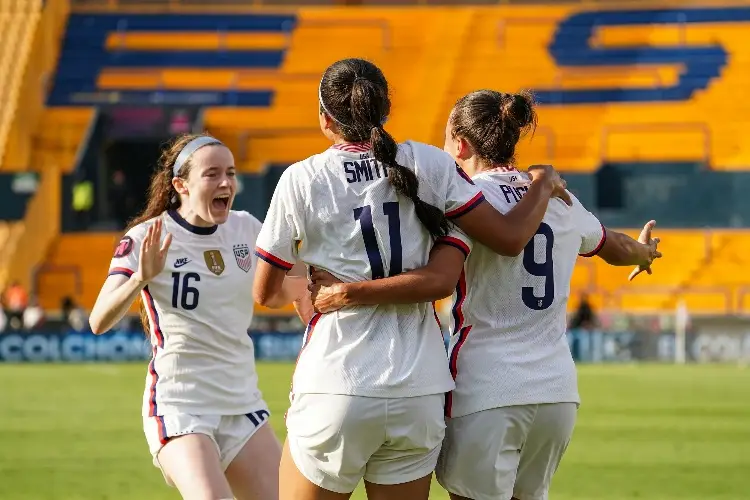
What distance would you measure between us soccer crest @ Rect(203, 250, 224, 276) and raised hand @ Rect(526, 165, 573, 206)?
1.64 metres

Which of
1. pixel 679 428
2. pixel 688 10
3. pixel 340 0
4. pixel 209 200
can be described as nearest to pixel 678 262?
pixel 688 10

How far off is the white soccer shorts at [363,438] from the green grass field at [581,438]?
18.2 feet

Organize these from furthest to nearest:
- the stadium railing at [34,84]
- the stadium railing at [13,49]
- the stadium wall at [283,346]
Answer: the stadium railing at [13,49] < the stadium railing at [34,84] < the stadium wall at [283,346]

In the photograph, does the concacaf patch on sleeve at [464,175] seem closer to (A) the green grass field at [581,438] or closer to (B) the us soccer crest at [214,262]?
(B) the us soccer crest at [214,262]

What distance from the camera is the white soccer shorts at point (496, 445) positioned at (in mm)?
4801

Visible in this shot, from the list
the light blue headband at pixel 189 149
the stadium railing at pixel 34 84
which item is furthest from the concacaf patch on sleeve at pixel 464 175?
the stadium railing at pixel 34 84

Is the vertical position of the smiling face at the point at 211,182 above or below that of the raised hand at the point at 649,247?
above

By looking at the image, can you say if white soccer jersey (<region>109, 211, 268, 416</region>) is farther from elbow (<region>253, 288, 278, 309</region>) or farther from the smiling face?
elbow (<region>253, 288, 278, 309</region>)

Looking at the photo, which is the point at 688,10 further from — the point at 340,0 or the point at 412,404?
the point at 412,404

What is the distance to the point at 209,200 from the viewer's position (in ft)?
19.4

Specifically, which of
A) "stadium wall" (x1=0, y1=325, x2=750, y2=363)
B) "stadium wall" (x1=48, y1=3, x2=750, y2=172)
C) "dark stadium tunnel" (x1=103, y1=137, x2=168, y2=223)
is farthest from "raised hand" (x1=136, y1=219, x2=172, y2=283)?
"stadium wall" (x1=48, y1=3, x2=750, y2=172)

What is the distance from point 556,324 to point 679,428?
10.3m

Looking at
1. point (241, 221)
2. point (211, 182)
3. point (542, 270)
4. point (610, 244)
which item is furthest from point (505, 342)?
point (241, 221)

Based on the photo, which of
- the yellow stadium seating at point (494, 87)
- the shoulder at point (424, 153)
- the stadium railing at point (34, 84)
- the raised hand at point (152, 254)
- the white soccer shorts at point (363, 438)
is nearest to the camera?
the white soccer shorts at point (363, 438)
